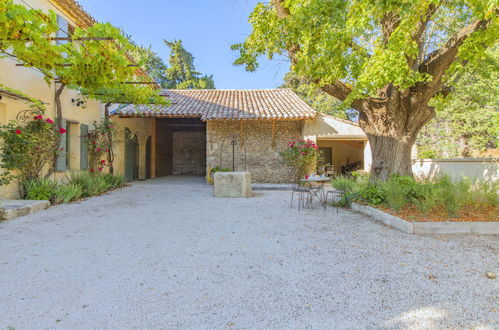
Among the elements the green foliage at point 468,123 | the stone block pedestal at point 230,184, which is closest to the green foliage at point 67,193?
the stone block pedestal at point 230,184

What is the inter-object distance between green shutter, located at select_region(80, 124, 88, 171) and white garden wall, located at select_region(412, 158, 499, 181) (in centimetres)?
1121

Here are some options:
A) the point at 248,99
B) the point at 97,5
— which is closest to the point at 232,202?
the point at 248,99

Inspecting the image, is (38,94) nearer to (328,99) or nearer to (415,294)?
(415,294)

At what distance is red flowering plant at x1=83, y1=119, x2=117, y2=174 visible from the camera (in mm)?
8539

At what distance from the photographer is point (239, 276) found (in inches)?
98.3

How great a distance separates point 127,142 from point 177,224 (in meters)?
8.19

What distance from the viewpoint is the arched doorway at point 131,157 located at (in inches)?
434

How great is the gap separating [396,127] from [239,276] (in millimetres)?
5331

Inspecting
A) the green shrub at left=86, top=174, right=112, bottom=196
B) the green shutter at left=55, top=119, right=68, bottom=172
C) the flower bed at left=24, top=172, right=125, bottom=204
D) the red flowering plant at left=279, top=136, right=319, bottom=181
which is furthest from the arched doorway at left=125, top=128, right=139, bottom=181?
the red flowering plant at left=279, top=136, right=319, bottom=181

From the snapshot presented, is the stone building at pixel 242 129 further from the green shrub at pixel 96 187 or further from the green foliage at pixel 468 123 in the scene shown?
the green foliage at pixel 468 123

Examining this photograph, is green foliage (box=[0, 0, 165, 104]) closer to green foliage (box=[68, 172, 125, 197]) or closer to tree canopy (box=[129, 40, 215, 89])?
green foliage (box=[68, 172, 125, 197])

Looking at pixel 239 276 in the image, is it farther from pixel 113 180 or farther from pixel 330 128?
pixel 330 128

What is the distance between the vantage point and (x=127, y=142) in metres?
11.2

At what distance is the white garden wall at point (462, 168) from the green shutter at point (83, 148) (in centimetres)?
1121
